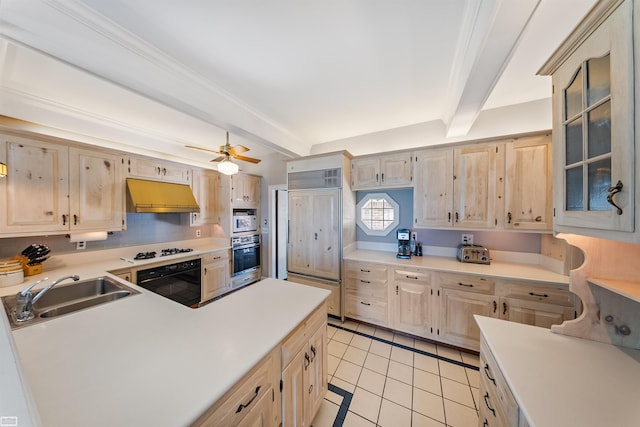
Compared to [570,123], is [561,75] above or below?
above

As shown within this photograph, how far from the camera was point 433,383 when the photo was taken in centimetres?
183

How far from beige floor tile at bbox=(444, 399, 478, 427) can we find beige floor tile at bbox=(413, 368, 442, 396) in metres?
0.12

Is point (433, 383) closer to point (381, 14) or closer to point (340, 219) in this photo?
point (340, 219)

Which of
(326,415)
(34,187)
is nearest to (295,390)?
(326,415)

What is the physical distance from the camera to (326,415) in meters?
1.56

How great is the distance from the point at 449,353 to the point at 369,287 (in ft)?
3.41

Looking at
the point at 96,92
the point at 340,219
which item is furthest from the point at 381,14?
the point at 96,92

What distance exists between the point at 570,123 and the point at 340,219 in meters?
2.11

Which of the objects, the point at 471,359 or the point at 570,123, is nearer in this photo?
the point at 570,123

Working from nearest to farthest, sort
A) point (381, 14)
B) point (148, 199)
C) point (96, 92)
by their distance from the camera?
point (381, 14) → point (96, 92) → point (148, 199)

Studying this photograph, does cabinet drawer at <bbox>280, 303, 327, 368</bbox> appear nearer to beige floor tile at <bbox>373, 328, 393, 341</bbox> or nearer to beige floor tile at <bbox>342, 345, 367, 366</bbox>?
beige floor tile at <bbox>342, 345, 367, 366</bbox>

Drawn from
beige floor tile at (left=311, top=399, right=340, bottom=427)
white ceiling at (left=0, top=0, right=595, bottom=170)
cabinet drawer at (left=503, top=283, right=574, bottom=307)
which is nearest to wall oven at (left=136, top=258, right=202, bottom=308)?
white ceiling at (left=0, top=0, right=595, bottom=170)

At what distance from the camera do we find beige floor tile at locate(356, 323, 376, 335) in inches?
102

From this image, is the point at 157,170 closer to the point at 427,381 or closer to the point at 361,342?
the point at 361,342
